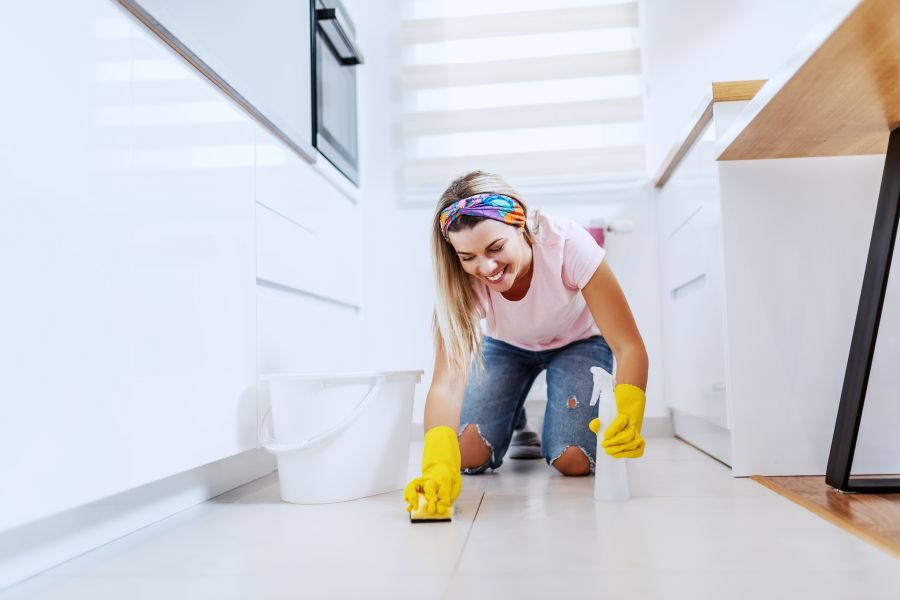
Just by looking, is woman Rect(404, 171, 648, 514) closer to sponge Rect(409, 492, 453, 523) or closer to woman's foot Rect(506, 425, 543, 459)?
sponge Rect(409, 492, 453, 523)

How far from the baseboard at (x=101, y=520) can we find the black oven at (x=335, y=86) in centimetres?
90

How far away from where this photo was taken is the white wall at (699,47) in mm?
2344

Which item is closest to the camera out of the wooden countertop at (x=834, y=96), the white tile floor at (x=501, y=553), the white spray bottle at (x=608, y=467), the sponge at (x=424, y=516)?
the white tile floor at (x=501, y=553)

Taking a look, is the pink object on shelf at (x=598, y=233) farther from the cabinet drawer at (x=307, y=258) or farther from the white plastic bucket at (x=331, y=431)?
the white plastic bucket at (x=331, y=431)

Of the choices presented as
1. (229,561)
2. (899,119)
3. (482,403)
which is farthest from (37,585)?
(899,119)

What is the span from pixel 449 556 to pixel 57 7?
2.72 feet

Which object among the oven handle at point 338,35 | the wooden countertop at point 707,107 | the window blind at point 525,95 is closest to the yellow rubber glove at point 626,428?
the wooden countertop at point 707,107

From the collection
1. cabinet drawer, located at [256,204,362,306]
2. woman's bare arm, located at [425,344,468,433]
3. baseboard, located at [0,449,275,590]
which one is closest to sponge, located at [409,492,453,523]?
woman's bare arm, located at [425,344,468,433]

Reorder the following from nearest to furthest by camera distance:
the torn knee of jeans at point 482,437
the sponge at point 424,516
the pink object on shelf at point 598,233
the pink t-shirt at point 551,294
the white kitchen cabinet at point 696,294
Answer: the sponge at point 424,516 < the pink t-shirt at point 551,294 < the white kitchen cabinet at point 696,294 < the torn knee of jeans at point 482,437 < the pink object on shelf at point 598,233

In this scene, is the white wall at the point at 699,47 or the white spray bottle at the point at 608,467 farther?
the white wall at the point at 699,47

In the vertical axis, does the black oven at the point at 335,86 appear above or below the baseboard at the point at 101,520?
above

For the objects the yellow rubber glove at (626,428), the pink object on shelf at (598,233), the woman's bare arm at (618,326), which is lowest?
the yellow rubber glove at (626,428)

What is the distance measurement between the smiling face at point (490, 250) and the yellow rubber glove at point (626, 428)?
0.98 feet

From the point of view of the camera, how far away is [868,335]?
1.21 m
